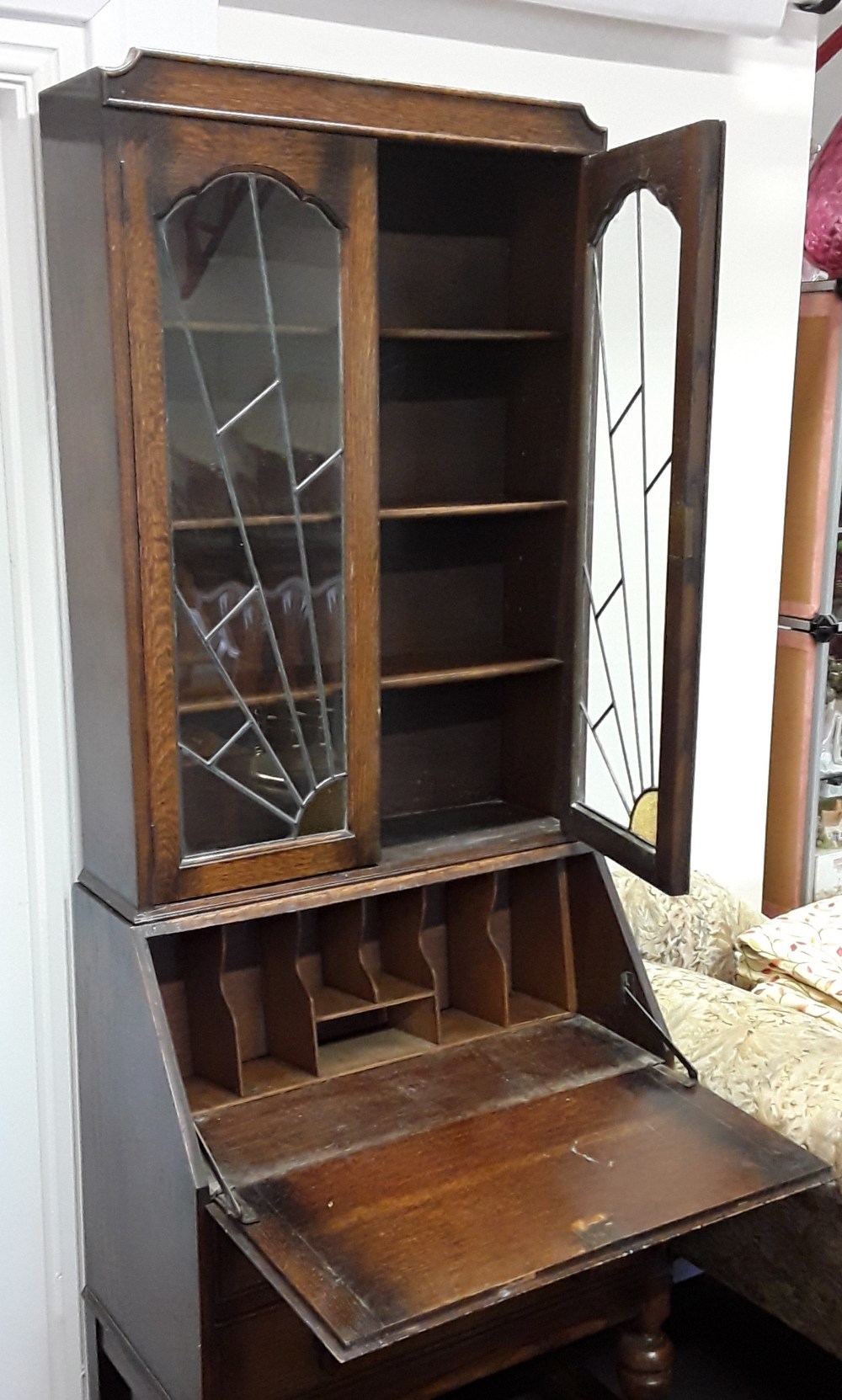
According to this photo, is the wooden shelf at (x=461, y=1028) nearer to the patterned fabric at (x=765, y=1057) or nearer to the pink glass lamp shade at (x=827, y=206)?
the patterned fabric at (x=765, y=1057)

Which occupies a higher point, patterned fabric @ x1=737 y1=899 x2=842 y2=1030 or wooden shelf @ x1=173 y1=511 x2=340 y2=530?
wooden shelf @ x1=173 y1=511 x2=340 y2=530

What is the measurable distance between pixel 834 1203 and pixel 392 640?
1.03 metres

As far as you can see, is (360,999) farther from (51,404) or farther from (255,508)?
(51,404)

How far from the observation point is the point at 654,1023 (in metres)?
1.89

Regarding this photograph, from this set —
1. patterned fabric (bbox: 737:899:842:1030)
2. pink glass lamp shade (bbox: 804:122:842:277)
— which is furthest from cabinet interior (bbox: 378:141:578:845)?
pink glass lamp shade (bbox: 804:122:842:277)

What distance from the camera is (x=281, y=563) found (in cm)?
169

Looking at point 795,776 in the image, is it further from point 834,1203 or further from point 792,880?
point 834,1203

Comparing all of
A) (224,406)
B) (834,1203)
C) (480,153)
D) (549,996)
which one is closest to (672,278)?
(480,153)

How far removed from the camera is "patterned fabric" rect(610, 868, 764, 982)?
245 cm

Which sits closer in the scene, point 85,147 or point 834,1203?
point 85,147

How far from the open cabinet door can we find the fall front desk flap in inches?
12.2

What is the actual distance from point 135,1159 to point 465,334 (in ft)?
3.81

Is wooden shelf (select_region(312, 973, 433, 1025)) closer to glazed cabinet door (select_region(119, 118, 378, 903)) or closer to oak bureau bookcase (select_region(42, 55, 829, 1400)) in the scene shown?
oak bureau bookcase (select_region(42, 55, 829, 1400))

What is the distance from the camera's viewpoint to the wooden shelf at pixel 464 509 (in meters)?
1.79
